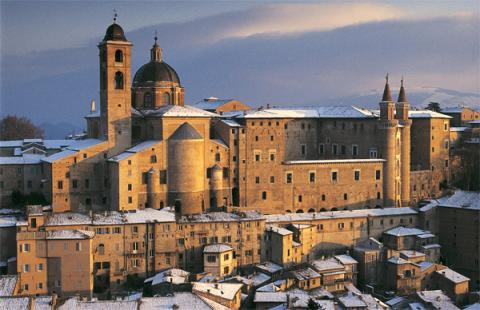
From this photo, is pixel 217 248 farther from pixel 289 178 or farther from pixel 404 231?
pixel 404 231

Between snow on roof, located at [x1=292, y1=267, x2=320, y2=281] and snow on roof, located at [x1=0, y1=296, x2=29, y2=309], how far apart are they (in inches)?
704

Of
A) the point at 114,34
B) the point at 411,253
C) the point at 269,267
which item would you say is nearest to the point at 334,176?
the point at 411,253

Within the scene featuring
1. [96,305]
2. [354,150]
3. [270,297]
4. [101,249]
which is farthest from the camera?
[354,150]

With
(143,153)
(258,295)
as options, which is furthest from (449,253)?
(143,153)

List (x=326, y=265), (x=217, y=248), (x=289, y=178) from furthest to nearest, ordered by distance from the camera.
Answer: (x=289, y=178) → (x=326, y=265) → (x=217, y=248)

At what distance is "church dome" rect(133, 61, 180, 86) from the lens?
59.9 meters

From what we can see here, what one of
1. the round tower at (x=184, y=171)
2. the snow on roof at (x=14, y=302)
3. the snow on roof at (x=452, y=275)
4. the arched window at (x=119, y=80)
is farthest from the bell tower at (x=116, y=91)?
the snow on roof at (x=452, y=275)

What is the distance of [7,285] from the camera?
41.0 meters

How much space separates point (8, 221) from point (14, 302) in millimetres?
10772

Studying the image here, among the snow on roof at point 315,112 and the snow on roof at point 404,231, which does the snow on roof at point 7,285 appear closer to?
the snow on roof at point 315,112

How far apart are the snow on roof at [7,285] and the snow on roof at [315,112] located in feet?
78.5

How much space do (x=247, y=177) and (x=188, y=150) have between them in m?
6.18

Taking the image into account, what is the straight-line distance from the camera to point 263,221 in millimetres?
50000

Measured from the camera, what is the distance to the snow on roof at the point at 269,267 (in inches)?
1877
